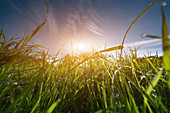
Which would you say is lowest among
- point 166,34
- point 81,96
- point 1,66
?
point 81,96

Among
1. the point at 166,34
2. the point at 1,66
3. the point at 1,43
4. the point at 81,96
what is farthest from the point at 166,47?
the point at 1,43

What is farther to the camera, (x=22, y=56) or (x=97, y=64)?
(x=97, y=64)

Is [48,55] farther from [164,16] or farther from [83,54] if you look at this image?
[164,16]

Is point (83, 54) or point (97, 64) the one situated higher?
point (83, 54)

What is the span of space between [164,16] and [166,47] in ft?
0.22

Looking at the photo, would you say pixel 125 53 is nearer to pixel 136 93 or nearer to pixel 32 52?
pixel 136 93

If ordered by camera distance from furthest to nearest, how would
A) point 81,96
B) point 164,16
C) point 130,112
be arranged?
1. point 81,96
2. point 130,112
3. point 164,16

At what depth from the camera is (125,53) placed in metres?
2.11

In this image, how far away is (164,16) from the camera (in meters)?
0.21

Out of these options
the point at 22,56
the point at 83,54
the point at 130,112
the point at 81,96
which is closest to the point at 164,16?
the point at 130,112

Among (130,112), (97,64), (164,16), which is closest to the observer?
(164,16)

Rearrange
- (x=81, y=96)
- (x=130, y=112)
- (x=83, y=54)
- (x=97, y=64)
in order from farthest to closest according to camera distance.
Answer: (x=83, y=54), (x=97, y=64), (x=81, y=96), (x=130, y=112)

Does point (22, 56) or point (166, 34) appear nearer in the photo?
point (166, 34)

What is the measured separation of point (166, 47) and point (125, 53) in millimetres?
2001
